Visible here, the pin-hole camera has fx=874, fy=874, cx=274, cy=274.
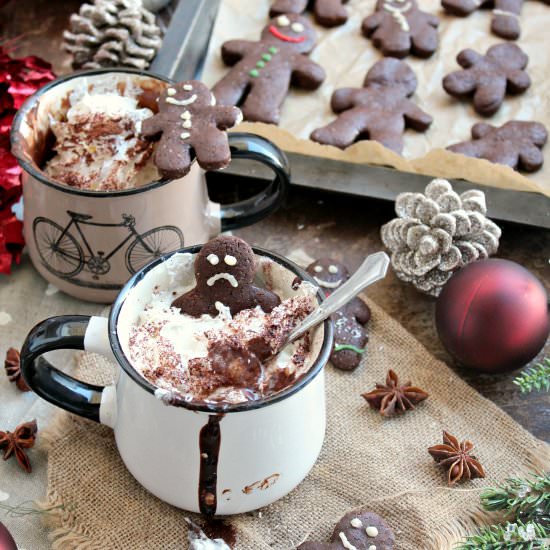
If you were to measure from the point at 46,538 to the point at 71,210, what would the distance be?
47cm

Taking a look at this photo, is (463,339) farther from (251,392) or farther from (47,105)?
(47,105)

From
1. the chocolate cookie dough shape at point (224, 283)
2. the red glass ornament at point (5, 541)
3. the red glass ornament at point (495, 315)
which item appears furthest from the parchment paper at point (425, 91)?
the red glass ornament at point (5, 541)

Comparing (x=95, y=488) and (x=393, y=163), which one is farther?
(x=393, y=163)

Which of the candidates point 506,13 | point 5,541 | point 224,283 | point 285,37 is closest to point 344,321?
point 224,283

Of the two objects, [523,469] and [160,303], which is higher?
[160,303]

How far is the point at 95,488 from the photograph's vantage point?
3.92 feet

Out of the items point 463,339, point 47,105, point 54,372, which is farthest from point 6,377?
point 463,339

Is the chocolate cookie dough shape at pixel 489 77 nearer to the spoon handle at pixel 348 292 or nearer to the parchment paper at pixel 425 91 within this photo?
the parchment paper at pixel 425 91

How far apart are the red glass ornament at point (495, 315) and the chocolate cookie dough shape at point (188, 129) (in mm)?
412

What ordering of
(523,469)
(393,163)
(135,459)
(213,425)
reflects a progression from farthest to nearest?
(393,163)
(523,469)
(135,459)
(213,425)

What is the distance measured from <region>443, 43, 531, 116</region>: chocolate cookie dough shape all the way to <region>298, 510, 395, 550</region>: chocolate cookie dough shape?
0.94 metres

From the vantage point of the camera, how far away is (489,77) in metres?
1.79

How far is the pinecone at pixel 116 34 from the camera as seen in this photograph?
172 centimetres

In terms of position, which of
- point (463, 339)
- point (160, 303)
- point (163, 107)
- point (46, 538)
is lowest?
point (46, 538)
